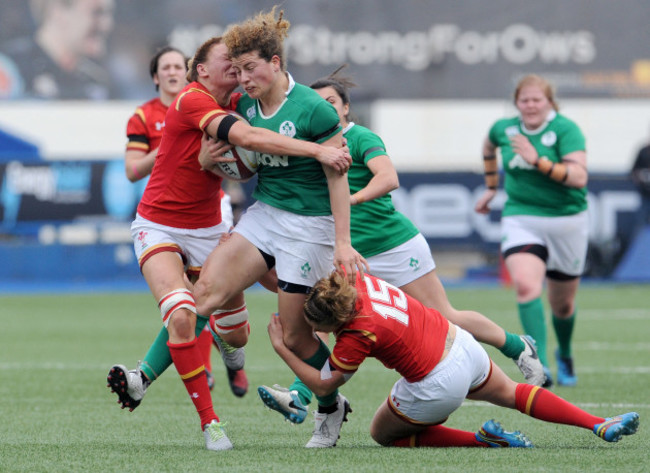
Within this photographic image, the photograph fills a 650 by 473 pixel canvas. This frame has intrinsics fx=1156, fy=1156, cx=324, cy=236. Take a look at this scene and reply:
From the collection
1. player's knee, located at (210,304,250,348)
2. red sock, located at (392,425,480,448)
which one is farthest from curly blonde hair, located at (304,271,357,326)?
player's knee, located at (210,304,250,348)

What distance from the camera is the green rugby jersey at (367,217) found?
250 inches

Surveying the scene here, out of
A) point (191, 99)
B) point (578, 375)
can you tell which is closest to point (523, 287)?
point (578, 375)

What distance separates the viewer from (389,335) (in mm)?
5066

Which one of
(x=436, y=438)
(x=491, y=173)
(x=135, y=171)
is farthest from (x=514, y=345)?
(x=135, y=171)

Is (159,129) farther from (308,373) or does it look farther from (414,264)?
(308,373)

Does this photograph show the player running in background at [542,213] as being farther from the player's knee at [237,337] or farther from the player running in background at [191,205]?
the player running in background at [191,205]

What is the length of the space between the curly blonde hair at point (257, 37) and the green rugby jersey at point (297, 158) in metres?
0.24

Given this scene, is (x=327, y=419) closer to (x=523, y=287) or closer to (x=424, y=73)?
(x=523, y=287)

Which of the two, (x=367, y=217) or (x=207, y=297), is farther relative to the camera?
(x=367, y=217)

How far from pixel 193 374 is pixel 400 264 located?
1.48 meters

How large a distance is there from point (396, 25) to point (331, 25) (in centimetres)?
154

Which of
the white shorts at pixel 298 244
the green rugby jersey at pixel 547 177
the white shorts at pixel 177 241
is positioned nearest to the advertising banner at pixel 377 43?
the green rugby jersey at pixel 547 177

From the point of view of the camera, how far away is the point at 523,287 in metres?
8.05

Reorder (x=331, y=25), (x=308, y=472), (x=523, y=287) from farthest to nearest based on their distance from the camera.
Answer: (x=331, y=25) < (x=523, y=287) < (x=308, y=472)
